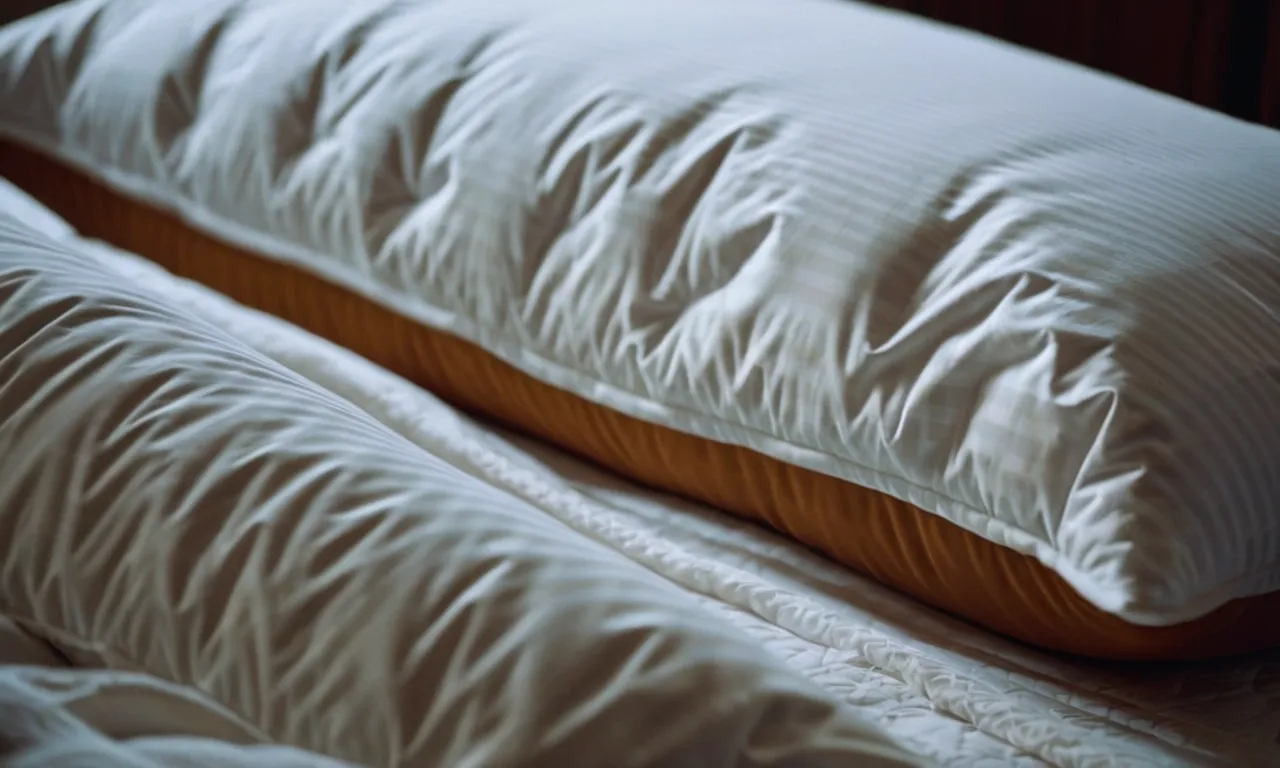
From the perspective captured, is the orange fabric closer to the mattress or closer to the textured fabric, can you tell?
the mattress

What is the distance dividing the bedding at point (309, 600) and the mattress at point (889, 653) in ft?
0.19

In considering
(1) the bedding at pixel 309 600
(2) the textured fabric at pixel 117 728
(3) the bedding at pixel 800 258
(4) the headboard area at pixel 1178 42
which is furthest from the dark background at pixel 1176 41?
(2) the textured fabric at pixel 117 728

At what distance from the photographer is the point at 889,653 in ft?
2.02

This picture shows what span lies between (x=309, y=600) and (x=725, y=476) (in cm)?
32

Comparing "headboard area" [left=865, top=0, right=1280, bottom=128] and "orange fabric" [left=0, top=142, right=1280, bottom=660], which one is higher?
"headboard area" [left=865, top=0, right=1280, bottom=128]

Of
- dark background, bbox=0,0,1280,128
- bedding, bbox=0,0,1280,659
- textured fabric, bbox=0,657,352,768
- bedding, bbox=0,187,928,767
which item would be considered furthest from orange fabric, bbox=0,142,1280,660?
dark background, bbox=0,0,1280,128

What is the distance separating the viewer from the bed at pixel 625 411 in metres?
0.43

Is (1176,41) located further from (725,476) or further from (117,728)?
(117,728)

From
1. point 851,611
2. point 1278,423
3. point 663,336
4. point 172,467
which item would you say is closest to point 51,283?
point 172,467

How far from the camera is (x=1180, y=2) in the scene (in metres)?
1.27

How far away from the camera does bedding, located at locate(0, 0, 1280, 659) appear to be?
574mm

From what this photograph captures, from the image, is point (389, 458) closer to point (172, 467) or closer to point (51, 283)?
point (172, 467)

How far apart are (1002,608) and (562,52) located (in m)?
0.41

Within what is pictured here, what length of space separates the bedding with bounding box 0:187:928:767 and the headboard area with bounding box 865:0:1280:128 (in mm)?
988
